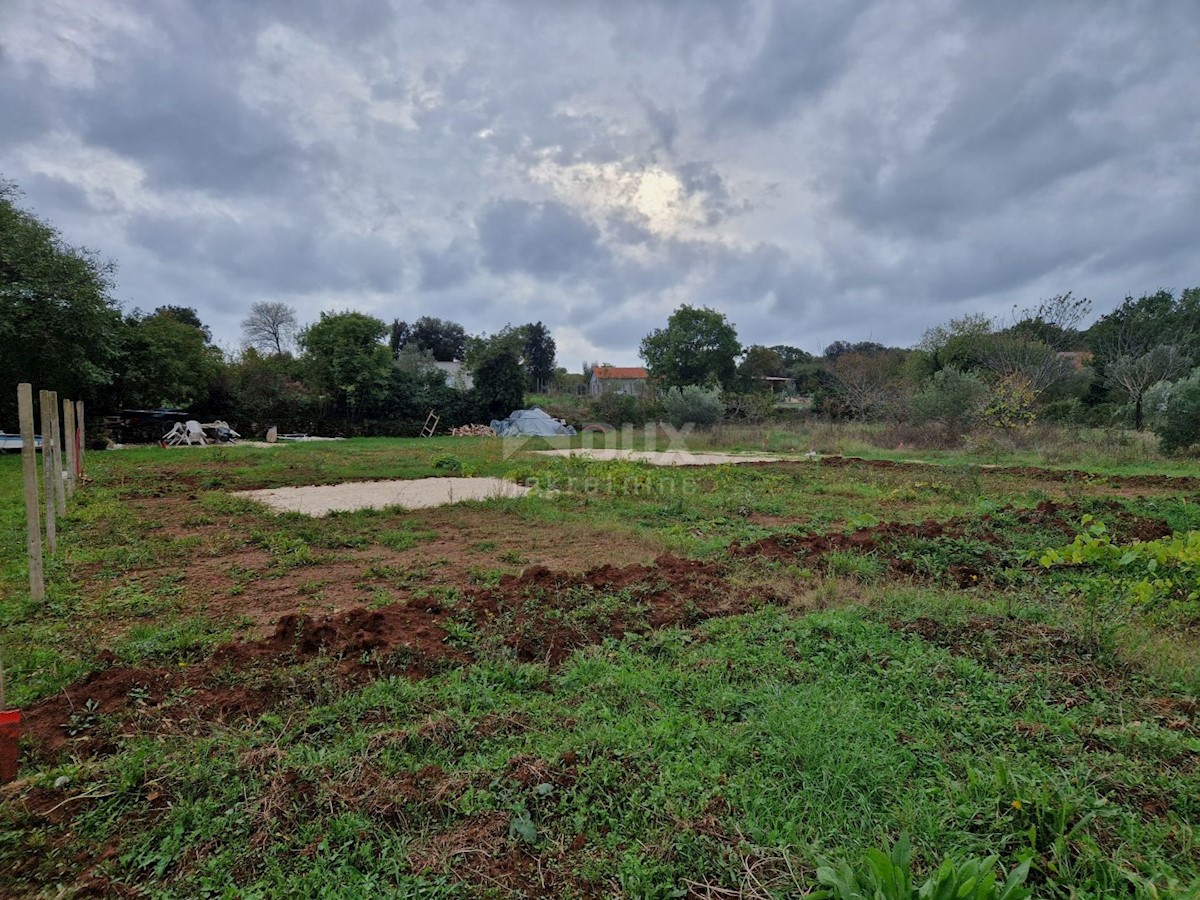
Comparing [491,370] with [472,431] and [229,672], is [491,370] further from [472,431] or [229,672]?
[229,672]

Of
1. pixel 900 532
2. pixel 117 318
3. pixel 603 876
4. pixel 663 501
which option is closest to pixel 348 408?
pixel 117 318

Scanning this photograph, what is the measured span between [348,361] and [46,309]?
11.2 metres

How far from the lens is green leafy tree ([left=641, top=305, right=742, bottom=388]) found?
1435 inches

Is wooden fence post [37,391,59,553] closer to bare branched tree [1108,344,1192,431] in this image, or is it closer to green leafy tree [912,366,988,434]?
green leafy tree [912,366,988,434]

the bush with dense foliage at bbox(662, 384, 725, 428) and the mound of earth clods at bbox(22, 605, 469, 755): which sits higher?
the bush with dense foliage at bbox(662, 384, 725, 428)

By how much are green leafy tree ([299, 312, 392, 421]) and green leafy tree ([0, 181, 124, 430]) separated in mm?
9689

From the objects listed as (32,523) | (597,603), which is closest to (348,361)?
(32,523)

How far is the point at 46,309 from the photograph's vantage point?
43.2 feet

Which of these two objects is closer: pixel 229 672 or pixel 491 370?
pixel 229 672

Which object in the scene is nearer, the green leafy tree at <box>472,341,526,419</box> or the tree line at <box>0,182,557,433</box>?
the tree line at <box>0,182,557,433</box>

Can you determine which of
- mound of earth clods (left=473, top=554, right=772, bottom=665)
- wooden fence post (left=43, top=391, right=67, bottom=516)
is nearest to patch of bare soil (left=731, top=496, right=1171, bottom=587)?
mound of earth clods (left=473, top=554, right=772, bottom=665)

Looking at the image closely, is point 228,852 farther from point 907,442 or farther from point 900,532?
point 907,442

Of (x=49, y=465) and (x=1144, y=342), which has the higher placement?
(x=1144, y=342)

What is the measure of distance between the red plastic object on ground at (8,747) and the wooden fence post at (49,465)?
3.74m
